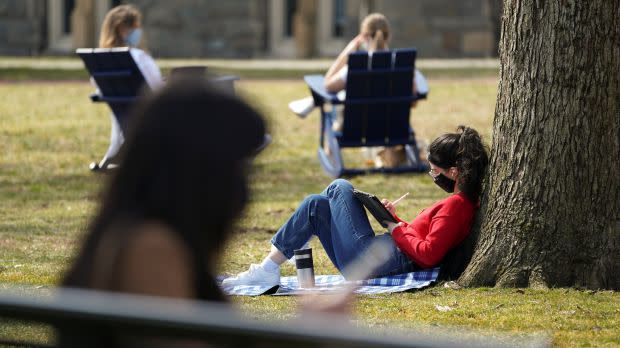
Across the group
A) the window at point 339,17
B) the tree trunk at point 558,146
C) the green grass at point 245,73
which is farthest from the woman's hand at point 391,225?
the window at point 339,17

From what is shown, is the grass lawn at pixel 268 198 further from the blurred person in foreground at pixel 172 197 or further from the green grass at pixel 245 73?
the green grass at pixel 245 73

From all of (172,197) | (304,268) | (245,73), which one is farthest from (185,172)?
(245,73)

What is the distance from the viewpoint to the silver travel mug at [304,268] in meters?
5.83

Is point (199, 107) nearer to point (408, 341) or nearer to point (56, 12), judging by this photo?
point (408, 341)

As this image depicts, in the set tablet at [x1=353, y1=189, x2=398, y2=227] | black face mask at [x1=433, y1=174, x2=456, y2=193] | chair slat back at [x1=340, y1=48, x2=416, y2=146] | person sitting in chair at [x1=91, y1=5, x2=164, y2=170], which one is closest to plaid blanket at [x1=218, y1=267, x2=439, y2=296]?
tablet at [x1=353, y1=189, x2=398, y2=227]

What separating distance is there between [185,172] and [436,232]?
3.87 m

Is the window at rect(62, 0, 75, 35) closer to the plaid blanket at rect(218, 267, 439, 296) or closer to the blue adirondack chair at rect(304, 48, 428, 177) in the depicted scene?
the blue adirondack chair at rect(304, 48, 428, 177)

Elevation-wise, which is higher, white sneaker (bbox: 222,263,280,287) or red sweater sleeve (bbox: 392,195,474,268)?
red sweater sleeve (bbox: 392,195,474,268)

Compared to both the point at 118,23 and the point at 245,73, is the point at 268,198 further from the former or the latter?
the point at 245,73

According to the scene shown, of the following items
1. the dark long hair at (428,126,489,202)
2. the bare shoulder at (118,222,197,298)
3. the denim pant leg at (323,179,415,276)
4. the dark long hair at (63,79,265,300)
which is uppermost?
the dark long hair at (63,79,265,300)

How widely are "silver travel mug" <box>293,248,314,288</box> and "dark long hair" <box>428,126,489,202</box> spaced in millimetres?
791

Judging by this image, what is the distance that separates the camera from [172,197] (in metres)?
2.02

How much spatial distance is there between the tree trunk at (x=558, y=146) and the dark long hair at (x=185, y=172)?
11.5 ft

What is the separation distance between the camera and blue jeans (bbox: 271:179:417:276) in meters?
5.84
